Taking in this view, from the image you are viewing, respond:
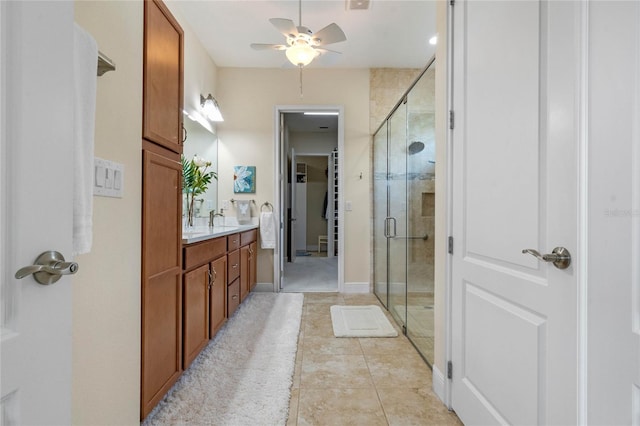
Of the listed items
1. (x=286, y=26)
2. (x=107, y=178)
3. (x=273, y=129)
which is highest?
(x=286, y=26)

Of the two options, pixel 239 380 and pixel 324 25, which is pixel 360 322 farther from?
pixel 324 25

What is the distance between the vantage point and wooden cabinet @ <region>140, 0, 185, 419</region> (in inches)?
51.0

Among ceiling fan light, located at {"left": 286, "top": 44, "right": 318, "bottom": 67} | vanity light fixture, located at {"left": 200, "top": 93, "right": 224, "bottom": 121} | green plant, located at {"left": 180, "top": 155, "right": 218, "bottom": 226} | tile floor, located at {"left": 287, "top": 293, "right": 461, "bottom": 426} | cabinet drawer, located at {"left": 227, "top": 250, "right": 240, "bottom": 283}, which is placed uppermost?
ceiling fan light, located at {"left": 286, "top": 44, "right": 318, "bottom": 67}

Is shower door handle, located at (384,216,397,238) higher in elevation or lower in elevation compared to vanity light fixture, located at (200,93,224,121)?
lower

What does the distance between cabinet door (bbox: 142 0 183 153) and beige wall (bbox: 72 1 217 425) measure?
0.05 meters

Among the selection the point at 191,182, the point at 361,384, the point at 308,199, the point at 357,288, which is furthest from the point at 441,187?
the point at 308,199

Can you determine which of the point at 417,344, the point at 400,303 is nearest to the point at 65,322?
the point at 417,344

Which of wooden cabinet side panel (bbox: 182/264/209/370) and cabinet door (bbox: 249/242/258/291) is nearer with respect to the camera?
wooden cabinet side panel (bbox: 182/264/209/370)

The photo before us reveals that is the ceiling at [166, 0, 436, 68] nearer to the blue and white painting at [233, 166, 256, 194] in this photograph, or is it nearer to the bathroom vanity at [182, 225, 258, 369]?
the blue and white painting at [233, 166, 256, 194]

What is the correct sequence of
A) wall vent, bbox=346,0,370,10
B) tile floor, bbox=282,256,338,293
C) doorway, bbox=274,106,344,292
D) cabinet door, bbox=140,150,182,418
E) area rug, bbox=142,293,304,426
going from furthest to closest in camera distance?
tile floor, bbox=282,256,338,293, doorway, bbox=274,106,344,292, wall vent, bbox=346,0,370,10, area rug, bbox=142,293,304,426, cabinet door, bbox=140,150,182,418

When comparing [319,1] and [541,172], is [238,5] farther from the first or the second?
[541,172]

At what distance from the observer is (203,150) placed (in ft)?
10.9

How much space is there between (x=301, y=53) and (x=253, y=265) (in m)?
2.30

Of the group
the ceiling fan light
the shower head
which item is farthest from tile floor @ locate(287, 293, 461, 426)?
the ceiling fan light
